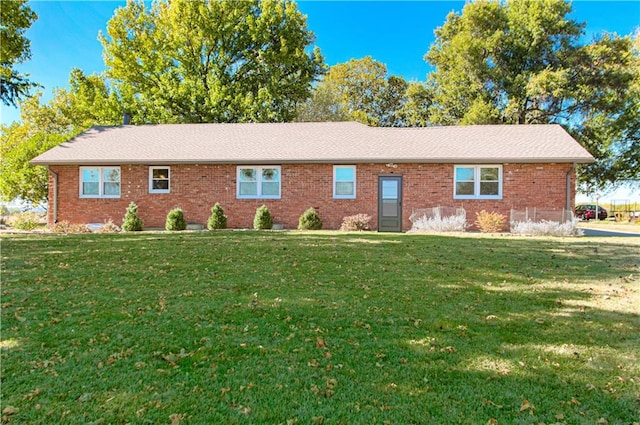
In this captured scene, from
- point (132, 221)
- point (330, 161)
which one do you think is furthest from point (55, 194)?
point (330, 161)

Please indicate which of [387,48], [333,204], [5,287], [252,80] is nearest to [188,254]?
[5,287]

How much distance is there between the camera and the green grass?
2.69 meters

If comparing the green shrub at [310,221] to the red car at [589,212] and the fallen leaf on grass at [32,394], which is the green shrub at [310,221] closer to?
the fallen leaf on grass at [32,394]

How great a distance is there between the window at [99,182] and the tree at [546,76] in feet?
71.1

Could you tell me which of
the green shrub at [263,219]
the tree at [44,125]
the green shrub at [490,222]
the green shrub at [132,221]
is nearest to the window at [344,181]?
the green shrub at [263,219]

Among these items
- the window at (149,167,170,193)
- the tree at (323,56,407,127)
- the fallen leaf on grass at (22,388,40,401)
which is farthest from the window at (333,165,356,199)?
the tree at (323,56,407,127)

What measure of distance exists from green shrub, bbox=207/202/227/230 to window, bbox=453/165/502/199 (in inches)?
360

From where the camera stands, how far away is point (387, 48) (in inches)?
1294

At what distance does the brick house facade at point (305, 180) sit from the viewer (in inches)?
609

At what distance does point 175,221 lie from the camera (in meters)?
15.0

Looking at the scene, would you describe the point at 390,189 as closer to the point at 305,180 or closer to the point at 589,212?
the point at 305,180

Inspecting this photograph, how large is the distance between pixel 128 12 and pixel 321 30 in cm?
1393

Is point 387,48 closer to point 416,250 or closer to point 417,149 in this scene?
point 417,149

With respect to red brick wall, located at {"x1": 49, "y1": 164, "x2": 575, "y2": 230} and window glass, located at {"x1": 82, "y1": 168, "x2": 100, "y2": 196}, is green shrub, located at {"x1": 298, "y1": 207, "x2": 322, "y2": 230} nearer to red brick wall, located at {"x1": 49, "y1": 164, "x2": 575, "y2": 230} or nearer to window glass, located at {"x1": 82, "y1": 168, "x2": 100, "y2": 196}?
red brick wall, located at {"x1": 49, "y1": 164, "x2": 575, "y2": 230}
